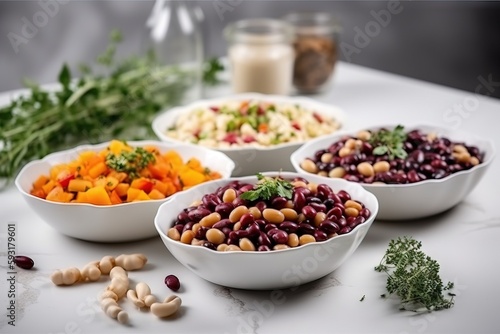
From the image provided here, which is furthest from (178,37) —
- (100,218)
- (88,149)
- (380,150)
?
(100,218)

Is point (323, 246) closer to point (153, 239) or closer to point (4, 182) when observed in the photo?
point (153, 239)

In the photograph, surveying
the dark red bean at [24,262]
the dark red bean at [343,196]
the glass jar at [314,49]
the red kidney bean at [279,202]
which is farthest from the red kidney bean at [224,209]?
the glass jar at [314,49]

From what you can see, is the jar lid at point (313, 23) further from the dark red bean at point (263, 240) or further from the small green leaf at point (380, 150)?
the dark red bean at point (263, 240)

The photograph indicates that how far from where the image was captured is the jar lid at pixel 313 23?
3619 mm

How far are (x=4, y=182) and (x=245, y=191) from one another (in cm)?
113

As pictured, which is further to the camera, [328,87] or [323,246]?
[328,87]

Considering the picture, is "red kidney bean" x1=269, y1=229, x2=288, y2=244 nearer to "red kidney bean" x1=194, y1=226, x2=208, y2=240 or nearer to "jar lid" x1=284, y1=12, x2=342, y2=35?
"red kidney bean" x1=194, y1=226, x2=208, y2=240

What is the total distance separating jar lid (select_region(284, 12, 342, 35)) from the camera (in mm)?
3619

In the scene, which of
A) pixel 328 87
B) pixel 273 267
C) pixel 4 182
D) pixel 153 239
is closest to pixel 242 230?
pixel 273 267

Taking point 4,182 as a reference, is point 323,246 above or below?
above

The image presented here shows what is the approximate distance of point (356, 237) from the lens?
190 cm

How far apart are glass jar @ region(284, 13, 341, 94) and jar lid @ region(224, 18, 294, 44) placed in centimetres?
10

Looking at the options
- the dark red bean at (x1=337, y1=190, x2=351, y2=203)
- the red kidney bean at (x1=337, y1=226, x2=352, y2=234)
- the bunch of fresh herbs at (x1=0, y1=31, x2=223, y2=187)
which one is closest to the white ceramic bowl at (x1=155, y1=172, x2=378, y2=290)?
the red kidney bean at (x1=337, y1=226, x2=352, y2=234)

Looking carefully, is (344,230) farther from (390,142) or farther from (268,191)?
(390,142)
